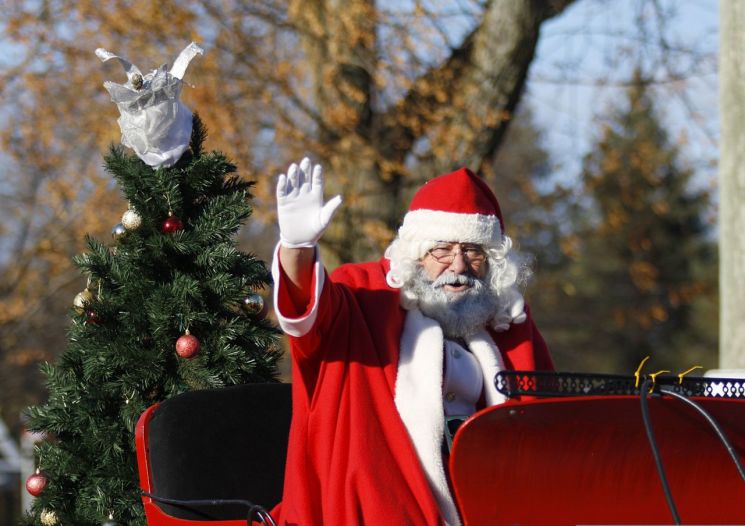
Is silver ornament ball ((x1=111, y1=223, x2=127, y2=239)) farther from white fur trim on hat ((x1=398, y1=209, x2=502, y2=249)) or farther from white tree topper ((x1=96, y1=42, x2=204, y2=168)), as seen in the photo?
white fur trim on hat ((x1=398, y1=209, x2=502, y2=249))

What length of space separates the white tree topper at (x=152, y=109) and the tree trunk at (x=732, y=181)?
3749mm

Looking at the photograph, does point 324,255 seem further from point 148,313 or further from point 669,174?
point 669,174

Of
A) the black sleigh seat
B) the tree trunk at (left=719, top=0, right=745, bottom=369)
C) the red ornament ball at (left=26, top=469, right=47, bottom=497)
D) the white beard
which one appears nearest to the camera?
the black sleigh seat

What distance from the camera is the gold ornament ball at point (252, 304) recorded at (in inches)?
159

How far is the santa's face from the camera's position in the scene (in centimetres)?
363

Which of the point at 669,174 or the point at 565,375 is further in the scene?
the point at 669,174

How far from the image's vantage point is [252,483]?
3623 millimetres

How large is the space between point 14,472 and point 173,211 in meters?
10.8

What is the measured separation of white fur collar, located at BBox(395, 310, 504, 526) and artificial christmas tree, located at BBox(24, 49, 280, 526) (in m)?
0.84

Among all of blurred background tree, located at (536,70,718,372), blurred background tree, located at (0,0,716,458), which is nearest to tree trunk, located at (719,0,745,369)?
blurred background tree, located at (0,0,716,458)

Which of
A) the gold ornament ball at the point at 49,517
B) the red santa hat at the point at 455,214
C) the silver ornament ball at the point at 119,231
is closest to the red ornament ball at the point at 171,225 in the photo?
the silver ornament ball at the point at 119,231

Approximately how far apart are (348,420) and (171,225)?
1.14m

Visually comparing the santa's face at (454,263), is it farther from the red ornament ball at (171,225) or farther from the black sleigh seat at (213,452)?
the red ornament ball at (171,225)

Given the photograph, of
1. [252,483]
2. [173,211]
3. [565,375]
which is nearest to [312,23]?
[173,211]
